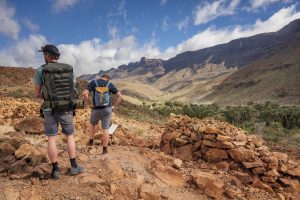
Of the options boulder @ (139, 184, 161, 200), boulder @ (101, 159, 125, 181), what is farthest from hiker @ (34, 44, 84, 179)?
boulder @ (139, 184, 161, 200)

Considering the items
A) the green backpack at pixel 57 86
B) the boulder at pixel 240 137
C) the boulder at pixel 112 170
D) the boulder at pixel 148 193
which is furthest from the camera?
the boulder at pixel 240 137

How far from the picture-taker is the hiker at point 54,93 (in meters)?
4.99

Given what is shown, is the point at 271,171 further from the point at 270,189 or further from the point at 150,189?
the point at 150,189

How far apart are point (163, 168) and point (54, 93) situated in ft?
8.65

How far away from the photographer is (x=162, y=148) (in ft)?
29.7

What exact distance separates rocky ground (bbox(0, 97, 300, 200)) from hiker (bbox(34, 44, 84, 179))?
0.49m

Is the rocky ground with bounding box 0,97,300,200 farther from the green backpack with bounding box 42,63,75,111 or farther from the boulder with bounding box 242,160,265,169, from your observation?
the green backpack with bounding box 42,63,75,111

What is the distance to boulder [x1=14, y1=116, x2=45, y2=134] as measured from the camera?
9.00 m

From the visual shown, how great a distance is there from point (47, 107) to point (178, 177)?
2839 millimetres

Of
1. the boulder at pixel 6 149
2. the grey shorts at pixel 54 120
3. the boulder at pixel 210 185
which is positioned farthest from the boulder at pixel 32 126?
the boulder at pixel 210 185

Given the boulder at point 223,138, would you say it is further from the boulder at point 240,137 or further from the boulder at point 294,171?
the boulder at point 294,171

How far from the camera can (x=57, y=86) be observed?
16.6 feet

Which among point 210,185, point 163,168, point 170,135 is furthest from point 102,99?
point 170,135

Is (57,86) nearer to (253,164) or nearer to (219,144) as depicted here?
(219,144)
